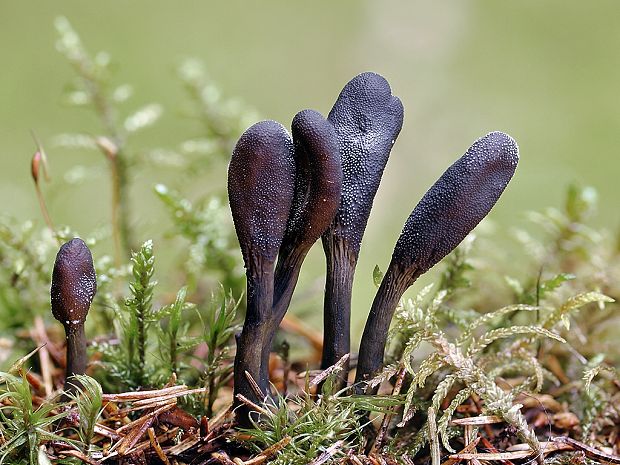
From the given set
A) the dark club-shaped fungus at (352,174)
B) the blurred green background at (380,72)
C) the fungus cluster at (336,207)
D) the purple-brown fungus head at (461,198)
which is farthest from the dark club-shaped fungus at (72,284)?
the blurred green background at (380,72)

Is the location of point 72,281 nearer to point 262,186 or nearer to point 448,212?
point 262,186

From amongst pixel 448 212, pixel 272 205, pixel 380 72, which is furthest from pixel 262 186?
pixel 380 72

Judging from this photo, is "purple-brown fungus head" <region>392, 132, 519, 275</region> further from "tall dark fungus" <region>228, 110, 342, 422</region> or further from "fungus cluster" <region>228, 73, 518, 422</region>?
"tall dark fungus" <region>228, 110, 342, 422</region>

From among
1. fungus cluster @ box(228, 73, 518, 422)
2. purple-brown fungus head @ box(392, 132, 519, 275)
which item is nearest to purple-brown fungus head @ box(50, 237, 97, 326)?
fungus cluster @ box(228, 73, 518, 422)

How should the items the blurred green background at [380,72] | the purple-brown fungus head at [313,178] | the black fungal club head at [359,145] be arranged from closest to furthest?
the purple-brown fungus head at [313,178], the black fungal club head at [359,145], the blurred green background at [380,72]

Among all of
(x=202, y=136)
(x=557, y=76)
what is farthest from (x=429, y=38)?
(x=202, y=136)

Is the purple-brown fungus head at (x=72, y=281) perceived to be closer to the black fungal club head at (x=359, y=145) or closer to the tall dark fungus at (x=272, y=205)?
the tall dark fungus at (x=272, y=205)
